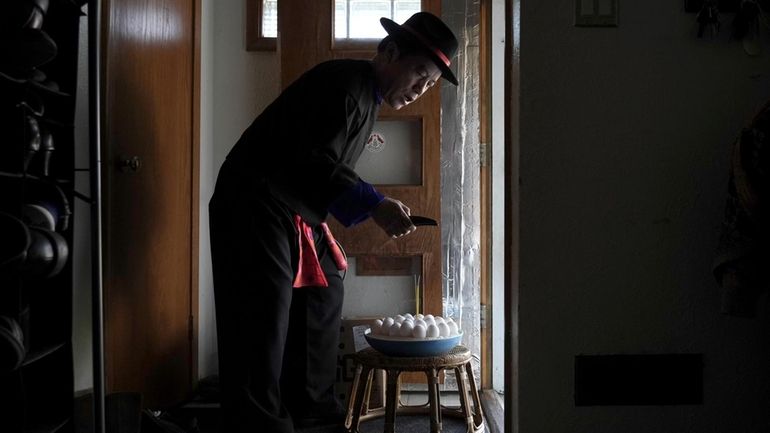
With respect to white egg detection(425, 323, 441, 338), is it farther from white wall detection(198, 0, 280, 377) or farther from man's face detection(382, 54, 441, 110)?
white wall detection(198, 0, 280, 377)

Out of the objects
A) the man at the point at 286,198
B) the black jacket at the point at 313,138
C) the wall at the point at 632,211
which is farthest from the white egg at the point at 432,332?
the wall at the point at 632,211

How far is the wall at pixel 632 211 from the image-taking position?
1.35m

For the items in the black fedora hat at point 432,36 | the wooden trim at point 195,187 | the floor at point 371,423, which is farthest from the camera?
the wooden trim at point 195,187

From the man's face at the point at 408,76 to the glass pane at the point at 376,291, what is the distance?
990mm

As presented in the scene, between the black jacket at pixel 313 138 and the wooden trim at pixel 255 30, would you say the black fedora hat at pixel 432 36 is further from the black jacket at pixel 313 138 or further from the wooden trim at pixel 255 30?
the wooden trim at pixel 255 30

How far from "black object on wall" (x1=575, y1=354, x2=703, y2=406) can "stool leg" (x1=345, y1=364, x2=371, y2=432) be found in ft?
2.49

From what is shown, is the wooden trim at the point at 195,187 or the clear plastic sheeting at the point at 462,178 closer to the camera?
the wooden trim at the point at 195,187

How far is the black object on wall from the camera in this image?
136 cm

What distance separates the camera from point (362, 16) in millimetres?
2807

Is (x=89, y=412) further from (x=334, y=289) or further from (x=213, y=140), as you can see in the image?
(x=213, y=140)

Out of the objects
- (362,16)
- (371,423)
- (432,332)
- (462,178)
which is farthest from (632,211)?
(362,16)

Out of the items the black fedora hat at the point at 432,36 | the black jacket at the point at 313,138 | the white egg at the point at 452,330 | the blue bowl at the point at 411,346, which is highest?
the black fedora hat at the point at 432,36

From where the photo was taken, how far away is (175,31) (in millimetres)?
2438

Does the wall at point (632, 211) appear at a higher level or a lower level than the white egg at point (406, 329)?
higher
